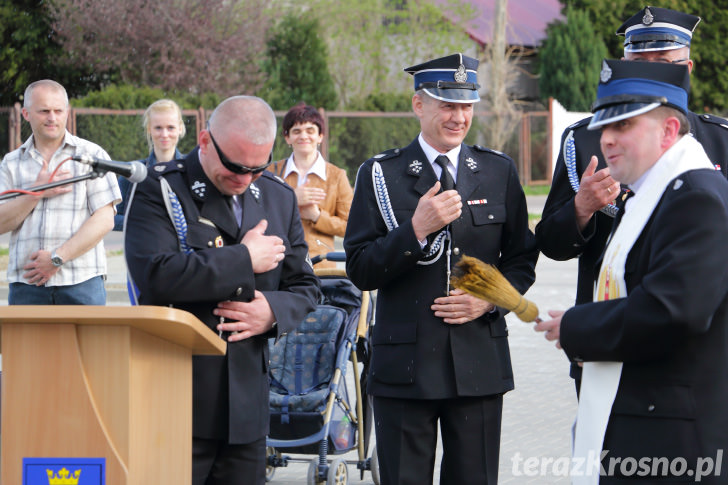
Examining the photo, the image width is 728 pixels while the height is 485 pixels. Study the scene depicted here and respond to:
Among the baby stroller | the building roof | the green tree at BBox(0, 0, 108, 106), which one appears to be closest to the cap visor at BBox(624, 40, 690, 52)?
the baby stroller

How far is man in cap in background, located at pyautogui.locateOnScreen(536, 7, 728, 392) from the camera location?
4.31 metres

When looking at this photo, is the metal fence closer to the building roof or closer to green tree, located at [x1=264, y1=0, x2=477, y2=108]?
green tree, located at [x1=264, y1=0, x2=477, y2=108]

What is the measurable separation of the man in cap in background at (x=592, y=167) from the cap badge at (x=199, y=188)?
4.87ft

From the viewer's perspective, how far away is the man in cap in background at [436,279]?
14.2 feet

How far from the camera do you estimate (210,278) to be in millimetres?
3656

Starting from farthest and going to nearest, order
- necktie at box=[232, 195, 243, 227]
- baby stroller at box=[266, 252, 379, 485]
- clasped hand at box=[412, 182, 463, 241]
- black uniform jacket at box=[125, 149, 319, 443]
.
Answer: baby stroller at box=[266, 252, 379, 485], clasped hand at box=[412, 182, 463, 241], necktie at box=[232, 195, 243, 227], black uniform jacket at box=[125, 149, 319, 443]

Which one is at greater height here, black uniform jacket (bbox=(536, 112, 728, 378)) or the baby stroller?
black uniform jacket (bbox=(536, 112, 728, 378))

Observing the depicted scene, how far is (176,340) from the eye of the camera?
3418 mm

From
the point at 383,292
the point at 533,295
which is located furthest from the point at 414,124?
the point at 383,292

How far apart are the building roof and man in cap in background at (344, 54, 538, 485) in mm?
32358

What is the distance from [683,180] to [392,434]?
181 cm

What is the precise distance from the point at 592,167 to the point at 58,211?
314 cm

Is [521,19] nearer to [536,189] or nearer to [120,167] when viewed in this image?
[536,189]

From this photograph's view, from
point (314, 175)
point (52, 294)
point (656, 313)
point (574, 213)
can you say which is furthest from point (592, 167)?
point (314, 175)
